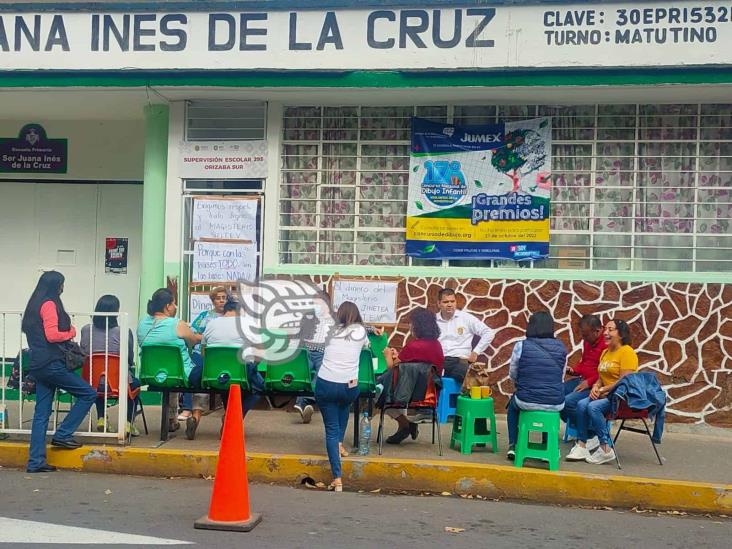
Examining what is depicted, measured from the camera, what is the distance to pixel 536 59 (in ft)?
34.3

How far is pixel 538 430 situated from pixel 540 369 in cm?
50

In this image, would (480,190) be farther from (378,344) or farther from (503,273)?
(378,344)

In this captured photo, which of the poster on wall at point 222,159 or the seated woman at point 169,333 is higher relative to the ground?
the poster on wall at point 222,159

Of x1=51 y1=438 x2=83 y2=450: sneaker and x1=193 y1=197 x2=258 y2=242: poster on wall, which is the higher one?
x1=193 y1=197 x2=258 y2=242: poster on wall

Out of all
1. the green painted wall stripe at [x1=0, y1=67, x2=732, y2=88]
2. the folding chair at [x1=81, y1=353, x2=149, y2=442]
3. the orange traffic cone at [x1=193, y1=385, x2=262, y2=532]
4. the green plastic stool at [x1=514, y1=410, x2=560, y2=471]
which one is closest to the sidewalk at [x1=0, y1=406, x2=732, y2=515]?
the green plastic stool at [x1=514, y1=410, x2=560, y2=471]

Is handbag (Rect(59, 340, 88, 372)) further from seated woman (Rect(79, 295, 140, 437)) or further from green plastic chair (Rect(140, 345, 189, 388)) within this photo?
green plastic chair (Rect(140, 345, 189, 388))

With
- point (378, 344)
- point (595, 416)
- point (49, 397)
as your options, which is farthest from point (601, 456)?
point (49, 397)

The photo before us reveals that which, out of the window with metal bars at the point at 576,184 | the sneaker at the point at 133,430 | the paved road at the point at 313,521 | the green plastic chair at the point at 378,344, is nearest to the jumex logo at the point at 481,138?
the window with metal bars at the point at 576,184

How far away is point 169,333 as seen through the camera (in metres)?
9.30

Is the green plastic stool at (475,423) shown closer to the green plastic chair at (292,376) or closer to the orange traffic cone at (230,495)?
the green plastic chair at (292,376)

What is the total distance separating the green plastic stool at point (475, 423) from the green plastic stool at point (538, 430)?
606mm

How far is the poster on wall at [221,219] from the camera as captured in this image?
37.4 feet

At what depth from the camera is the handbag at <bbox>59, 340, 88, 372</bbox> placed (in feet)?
28.3

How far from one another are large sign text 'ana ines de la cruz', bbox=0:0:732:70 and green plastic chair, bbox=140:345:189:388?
11.0 ft
